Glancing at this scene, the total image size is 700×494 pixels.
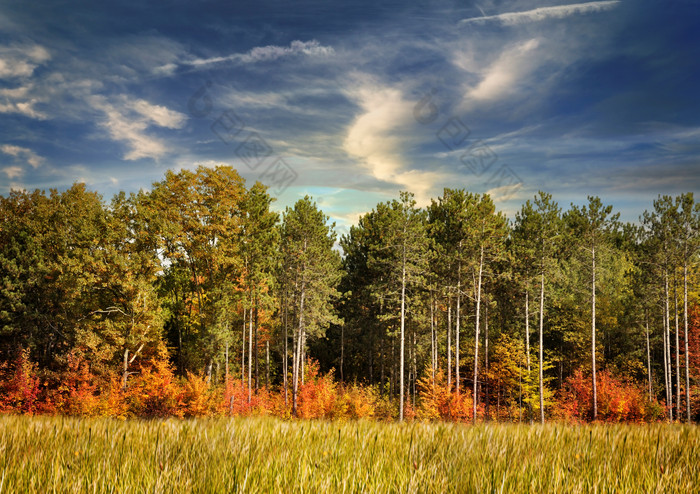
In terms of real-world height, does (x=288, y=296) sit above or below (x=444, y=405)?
above

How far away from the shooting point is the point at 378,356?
4450 cm

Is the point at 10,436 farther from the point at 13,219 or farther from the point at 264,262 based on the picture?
the point at 13,219

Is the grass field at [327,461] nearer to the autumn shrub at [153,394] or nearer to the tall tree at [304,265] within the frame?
the tall tree at [304,265]

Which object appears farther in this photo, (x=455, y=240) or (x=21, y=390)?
(x=455, y=240)

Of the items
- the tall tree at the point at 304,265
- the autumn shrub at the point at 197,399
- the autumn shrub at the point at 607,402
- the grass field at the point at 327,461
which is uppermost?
the tall tree at the point at 304,265

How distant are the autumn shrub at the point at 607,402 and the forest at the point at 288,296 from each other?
19 cm

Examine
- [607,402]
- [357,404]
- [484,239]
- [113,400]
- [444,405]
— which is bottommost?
[607,402]

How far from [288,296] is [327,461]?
99.5 ft

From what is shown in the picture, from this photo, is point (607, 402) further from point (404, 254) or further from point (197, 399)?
point (197, 399)

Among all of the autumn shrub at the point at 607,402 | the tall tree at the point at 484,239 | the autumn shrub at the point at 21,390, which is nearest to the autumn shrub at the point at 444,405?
the tall tree at the point at 484,239

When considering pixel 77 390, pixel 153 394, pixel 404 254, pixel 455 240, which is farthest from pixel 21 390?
pixel 455 240

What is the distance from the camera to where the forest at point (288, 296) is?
1115 inches

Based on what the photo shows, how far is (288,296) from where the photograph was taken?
108 ft

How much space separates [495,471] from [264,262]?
95.4 ft
